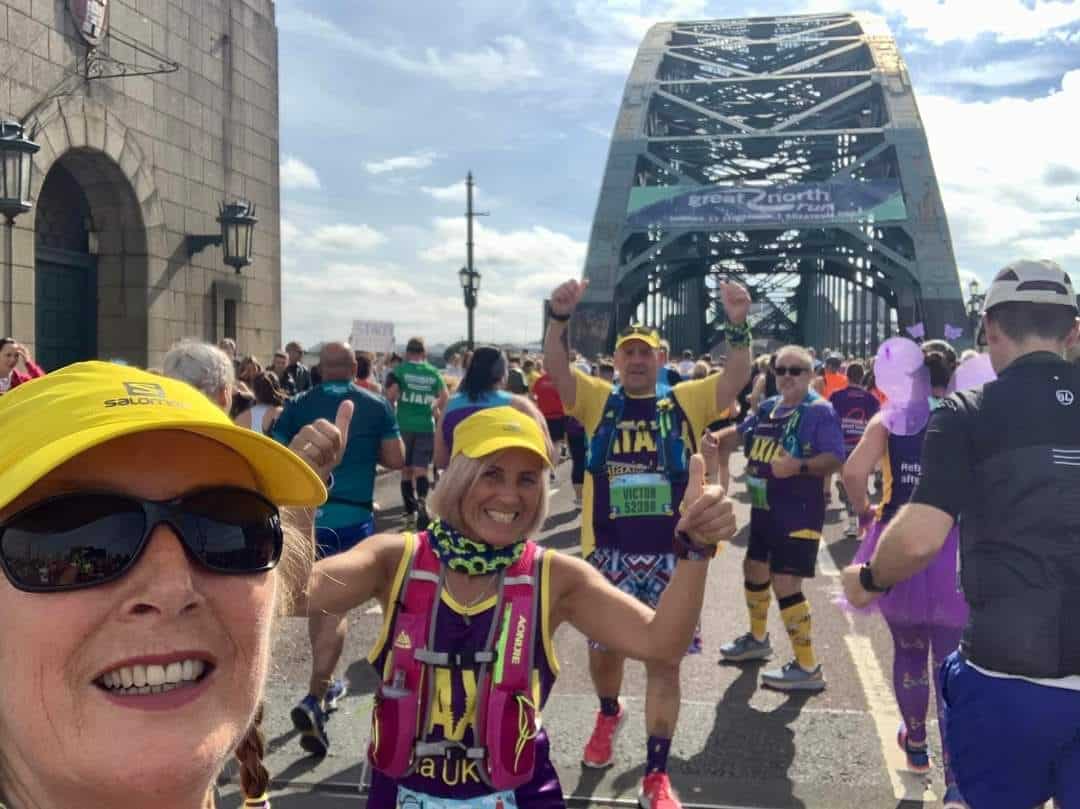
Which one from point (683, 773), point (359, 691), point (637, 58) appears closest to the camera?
point (683, 773)

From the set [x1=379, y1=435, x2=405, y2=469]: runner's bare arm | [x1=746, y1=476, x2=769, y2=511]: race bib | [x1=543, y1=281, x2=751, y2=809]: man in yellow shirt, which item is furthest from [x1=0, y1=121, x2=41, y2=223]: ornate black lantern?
[x1=746, y1=476, x2=769, y2=511]: race bib

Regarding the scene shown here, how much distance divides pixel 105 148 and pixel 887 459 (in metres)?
10.1

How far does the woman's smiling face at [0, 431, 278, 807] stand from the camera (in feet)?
3.13

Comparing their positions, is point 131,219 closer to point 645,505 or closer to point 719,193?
point 645,505

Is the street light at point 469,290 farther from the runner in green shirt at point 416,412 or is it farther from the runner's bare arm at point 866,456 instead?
the runner's bare arm at point 866,456

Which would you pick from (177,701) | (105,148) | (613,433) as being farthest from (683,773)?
(105,148)

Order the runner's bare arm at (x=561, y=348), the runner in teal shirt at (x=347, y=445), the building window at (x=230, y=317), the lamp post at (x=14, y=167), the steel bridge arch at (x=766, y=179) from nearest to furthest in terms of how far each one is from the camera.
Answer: the runner's bare arm at (x=561, y=348) → the runner in teal shirt at (x=347, y=445) → the lamp post at (x=14, y=167) → the building window at (x=230, y=317) → the steel bridge arch at (x=766, y=179)

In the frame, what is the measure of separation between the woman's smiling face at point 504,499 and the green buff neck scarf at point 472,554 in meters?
0.04

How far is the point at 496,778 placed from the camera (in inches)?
84.8

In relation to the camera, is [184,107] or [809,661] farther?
[184,107]

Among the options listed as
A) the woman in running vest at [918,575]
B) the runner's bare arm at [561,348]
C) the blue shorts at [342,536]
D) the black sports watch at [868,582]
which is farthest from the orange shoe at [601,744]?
the black sports watch at [868,582]

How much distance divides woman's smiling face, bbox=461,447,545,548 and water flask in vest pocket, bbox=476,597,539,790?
10.1 inches

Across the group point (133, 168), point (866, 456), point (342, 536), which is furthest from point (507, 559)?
point (133, 168)

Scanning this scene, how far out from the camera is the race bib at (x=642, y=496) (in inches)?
161
